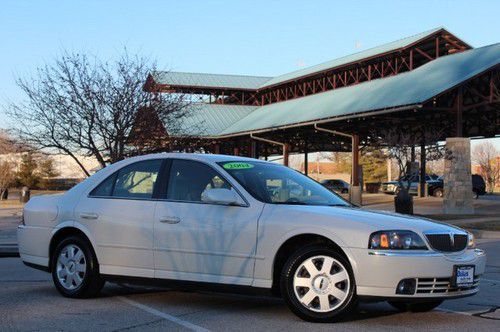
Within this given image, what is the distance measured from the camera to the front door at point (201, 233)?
659cm

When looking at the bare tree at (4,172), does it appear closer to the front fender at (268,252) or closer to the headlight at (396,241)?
the front fender at (268,252)

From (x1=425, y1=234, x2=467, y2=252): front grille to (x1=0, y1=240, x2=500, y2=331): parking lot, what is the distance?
28.7 inches

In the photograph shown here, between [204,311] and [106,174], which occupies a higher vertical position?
[106,174]

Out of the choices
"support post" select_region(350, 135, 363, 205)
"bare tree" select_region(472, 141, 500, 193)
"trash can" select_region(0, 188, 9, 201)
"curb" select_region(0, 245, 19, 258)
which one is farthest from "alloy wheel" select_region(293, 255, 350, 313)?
"bare tree" select_region(472, 141, 500, 193)

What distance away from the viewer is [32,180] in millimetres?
70062

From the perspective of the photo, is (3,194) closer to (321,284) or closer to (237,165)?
(237,165)

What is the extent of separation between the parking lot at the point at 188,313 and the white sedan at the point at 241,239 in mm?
231

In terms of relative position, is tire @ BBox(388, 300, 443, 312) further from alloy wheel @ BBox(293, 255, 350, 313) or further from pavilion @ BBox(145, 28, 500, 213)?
pavilion @ BBox(145, 28, 500, 213)

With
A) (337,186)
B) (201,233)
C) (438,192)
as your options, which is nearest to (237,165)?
(201,233)

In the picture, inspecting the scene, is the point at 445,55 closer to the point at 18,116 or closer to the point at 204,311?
the point at 18,116

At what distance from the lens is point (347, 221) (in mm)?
6176

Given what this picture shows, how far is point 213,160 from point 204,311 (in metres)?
1.64

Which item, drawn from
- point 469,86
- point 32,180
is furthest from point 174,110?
point 32,180

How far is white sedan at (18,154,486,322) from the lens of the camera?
6004 mm
